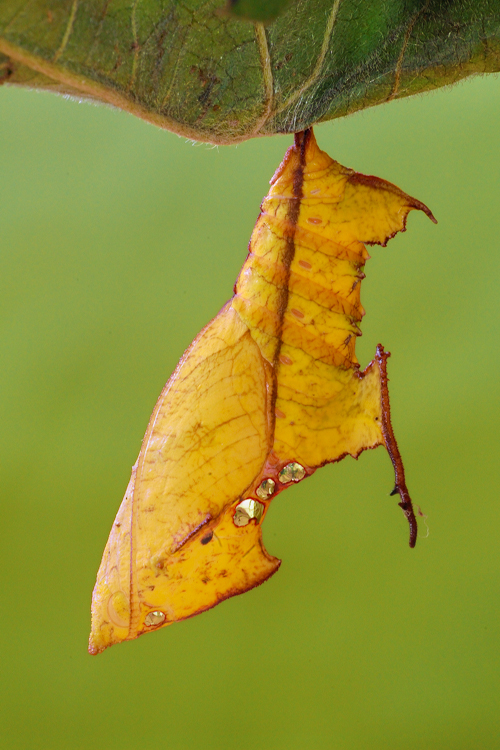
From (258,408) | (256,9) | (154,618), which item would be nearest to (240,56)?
(256,9)

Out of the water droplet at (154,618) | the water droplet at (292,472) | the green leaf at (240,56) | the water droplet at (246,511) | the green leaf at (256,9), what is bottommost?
the water droplet at (154,618)

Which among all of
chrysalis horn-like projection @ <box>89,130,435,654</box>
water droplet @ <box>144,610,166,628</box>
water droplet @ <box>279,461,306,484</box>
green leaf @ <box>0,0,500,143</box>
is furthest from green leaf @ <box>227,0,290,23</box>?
water droplet @ <box>144,610,166,628</box>

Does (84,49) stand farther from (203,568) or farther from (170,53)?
(203,568)

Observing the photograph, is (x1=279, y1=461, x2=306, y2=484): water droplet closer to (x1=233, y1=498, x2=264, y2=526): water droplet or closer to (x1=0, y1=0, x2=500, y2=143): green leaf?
(x1=233, y1=498, x2=264, y2=526): water droplet

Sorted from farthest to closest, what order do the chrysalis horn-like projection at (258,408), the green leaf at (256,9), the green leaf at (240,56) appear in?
the chrysalis horn-like projection at (258,408) < the green leaf at (240,56) < the green leaf at (256,9)

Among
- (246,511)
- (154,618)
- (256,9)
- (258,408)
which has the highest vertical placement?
(256,9)

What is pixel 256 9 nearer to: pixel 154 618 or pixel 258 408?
pixel 258 408

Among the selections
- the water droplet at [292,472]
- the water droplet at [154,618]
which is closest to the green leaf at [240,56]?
the water droplet at [292,472]

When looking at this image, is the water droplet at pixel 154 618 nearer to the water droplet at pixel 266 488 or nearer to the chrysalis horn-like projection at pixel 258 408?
the chrysalis horn-like projection at pixel 258 408
